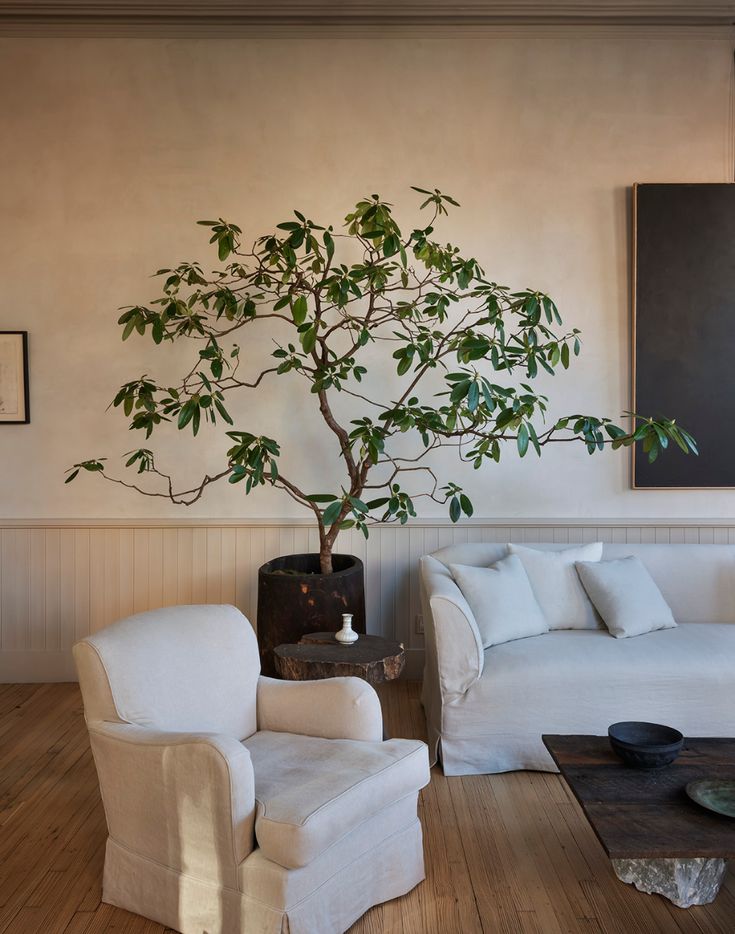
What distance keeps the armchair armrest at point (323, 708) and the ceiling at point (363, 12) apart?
3182mm

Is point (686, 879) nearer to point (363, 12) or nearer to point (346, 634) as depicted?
point (346, 634)

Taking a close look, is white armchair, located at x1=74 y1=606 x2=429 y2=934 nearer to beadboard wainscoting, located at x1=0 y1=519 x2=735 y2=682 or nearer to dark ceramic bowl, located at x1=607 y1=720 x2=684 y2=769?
dark ceramic bowl, located at x1=607 y1=720 x2=684 y2=769

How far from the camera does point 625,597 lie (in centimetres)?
344

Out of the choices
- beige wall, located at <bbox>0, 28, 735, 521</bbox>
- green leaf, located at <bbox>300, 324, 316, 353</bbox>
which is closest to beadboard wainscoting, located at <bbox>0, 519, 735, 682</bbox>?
beige wall, located at <bbox>0, 28, 735, 521</bbox>

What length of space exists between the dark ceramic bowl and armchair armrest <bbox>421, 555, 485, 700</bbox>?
28.1 inches

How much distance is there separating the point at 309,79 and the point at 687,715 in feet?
11.0

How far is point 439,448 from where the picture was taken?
4152 mm

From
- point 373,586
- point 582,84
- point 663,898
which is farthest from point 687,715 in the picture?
point 582,84

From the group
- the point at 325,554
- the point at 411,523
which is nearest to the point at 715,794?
the point at 325,554

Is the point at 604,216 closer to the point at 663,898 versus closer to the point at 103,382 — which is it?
the point at 103,382

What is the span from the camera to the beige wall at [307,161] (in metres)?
4.06

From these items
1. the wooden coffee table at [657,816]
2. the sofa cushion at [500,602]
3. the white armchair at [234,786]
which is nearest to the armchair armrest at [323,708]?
the white armchair at [234,786]

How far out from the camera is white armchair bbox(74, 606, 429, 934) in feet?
6.43

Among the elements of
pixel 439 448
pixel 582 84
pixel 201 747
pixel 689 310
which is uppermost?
pixel 582 84
